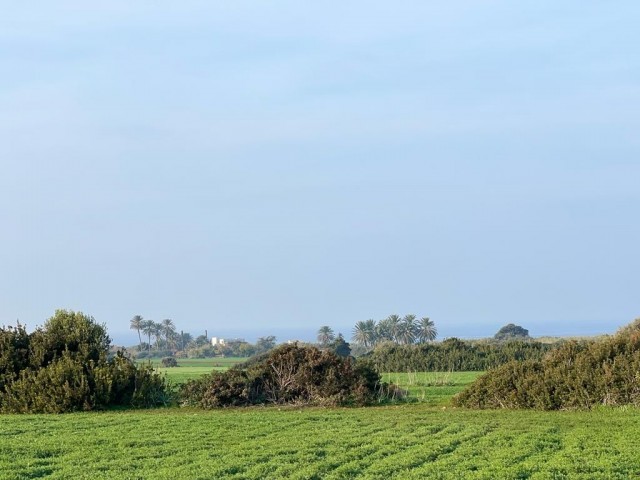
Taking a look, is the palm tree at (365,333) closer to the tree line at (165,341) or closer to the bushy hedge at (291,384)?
the tree line at (165,341)

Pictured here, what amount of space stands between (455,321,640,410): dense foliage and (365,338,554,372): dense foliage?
21.7 metres

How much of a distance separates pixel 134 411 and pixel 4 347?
257 inches

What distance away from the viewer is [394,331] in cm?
13488

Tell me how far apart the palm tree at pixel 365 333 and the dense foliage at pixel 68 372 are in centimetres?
10313

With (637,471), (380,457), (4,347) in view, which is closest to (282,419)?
(380,457)

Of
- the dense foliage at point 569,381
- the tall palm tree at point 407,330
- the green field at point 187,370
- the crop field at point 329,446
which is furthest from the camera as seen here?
the tall palm tree at point 407,330

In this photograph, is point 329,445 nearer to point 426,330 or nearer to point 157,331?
point 426,330

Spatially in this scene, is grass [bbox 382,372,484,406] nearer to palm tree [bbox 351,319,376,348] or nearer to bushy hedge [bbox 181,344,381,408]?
bushy hedge [bbox 181,344,381,408]

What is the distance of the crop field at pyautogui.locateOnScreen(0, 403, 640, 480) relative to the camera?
15.3 m

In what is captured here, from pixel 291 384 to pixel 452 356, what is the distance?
24.4m

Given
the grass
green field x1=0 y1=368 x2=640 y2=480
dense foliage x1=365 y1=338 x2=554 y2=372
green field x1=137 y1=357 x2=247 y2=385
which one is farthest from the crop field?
→ dense foliage x1=365 y1=338 x2=554 y2=372

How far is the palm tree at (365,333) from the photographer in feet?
446

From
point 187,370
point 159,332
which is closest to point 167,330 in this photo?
point 159,332

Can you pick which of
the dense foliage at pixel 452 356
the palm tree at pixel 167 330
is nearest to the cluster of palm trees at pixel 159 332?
the palm tree at pixel 167 330
